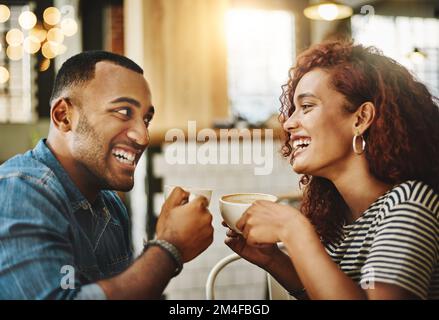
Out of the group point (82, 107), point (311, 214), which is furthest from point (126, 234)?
point (311, 214)

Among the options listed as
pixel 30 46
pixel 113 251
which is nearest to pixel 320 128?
pixel 113 251

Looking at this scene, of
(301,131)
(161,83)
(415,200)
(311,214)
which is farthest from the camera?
(161,83)

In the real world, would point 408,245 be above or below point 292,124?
below

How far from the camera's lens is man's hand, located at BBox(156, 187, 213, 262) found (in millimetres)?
745

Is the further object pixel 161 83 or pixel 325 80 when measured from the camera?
pixel 161 83

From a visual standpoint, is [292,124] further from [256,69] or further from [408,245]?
[256,69]

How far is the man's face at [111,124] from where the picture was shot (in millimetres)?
848

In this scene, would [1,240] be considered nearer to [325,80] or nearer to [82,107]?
[82,107]

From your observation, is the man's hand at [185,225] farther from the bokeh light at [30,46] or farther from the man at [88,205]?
the bokeh light at [30,46]

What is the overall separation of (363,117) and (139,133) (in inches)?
17.7

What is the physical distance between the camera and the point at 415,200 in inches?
32.3

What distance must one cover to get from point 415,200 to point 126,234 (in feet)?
1.96

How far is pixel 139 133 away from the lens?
0.86m

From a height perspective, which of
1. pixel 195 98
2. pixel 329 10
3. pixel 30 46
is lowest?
pixel 195 98
